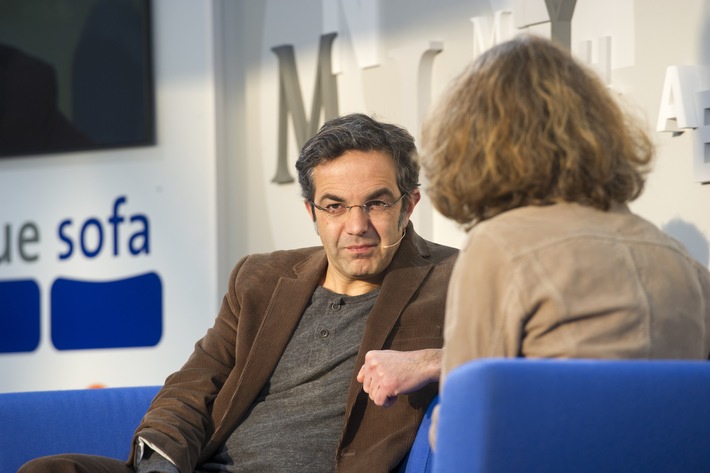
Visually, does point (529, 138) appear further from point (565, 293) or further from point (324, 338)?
point (324, 338)

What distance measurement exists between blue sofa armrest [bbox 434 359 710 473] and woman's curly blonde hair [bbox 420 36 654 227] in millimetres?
287

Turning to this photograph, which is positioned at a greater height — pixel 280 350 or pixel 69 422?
pixel 280 350

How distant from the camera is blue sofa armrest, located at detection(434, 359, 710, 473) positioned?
Result: 5.07ft

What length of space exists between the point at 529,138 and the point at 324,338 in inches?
50.2

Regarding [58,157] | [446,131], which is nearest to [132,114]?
[58,157]

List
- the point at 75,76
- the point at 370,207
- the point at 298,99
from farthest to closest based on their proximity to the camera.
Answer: the point at 75,76
the point at 298,99
the point at 370,207

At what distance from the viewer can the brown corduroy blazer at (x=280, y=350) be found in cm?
263

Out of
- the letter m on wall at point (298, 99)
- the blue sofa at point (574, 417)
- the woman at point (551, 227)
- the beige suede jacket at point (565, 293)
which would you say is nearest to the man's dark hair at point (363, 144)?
the woman at point (551, 227)

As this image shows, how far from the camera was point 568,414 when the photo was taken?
1.58 meters

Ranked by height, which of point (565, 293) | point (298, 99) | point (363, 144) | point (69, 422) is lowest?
point (69, 422)

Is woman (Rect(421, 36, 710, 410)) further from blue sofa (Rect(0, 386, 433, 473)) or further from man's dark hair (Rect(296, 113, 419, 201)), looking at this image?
blue sofa (Rect(0, 386, 433, 473))

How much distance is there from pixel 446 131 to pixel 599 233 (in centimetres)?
28

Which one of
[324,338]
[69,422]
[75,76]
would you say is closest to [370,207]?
[324,338]

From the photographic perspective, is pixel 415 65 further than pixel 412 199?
Yes
